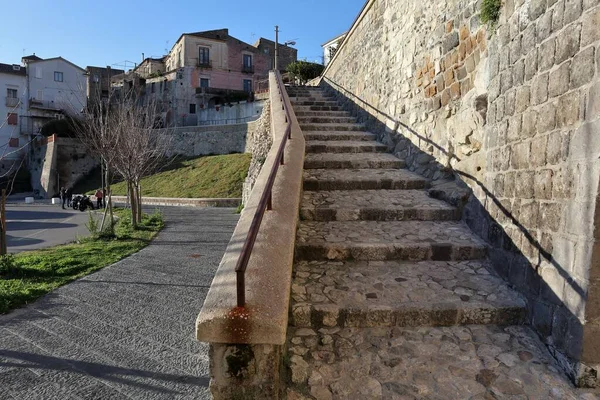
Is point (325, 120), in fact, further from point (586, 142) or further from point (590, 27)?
point (586, 142)

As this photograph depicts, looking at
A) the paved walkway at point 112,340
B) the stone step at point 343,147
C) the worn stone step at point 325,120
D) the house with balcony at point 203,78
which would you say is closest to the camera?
the paved walkway at point 112,340

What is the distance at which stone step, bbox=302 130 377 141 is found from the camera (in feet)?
22.0

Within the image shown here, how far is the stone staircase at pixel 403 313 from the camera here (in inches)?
78.5

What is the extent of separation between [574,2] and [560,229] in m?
1.34

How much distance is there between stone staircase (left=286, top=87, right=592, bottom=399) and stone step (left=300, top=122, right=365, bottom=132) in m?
3.35

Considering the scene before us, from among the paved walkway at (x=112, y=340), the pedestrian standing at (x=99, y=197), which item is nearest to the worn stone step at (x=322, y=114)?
the paved walkway at (x=112, y=340)

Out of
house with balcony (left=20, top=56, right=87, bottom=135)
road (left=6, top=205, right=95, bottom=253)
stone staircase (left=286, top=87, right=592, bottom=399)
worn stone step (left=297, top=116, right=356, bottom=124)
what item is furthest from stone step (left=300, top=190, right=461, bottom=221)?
house with balcony (left=20, top=56, right=87, bottom=135)

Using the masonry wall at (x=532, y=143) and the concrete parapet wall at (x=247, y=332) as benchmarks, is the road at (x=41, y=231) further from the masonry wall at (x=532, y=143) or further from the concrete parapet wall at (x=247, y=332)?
the masonry wall at (x=532, y=143)

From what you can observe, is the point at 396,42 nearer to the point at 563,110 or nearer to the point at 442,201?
the point at 442,201

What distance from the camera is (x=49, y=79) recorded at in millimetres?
41812

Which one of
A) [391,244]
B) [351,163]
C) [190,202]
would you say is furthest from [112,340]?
[190,202]

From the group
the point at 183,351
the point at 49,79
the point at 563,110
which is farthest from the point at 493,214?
the point at 49,79

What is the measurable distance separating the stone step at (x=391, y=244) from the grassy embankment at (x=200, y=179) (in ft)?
54.7

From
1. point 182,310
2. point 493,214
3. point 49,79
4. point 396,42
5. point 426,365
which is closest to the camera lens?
point 426,365
